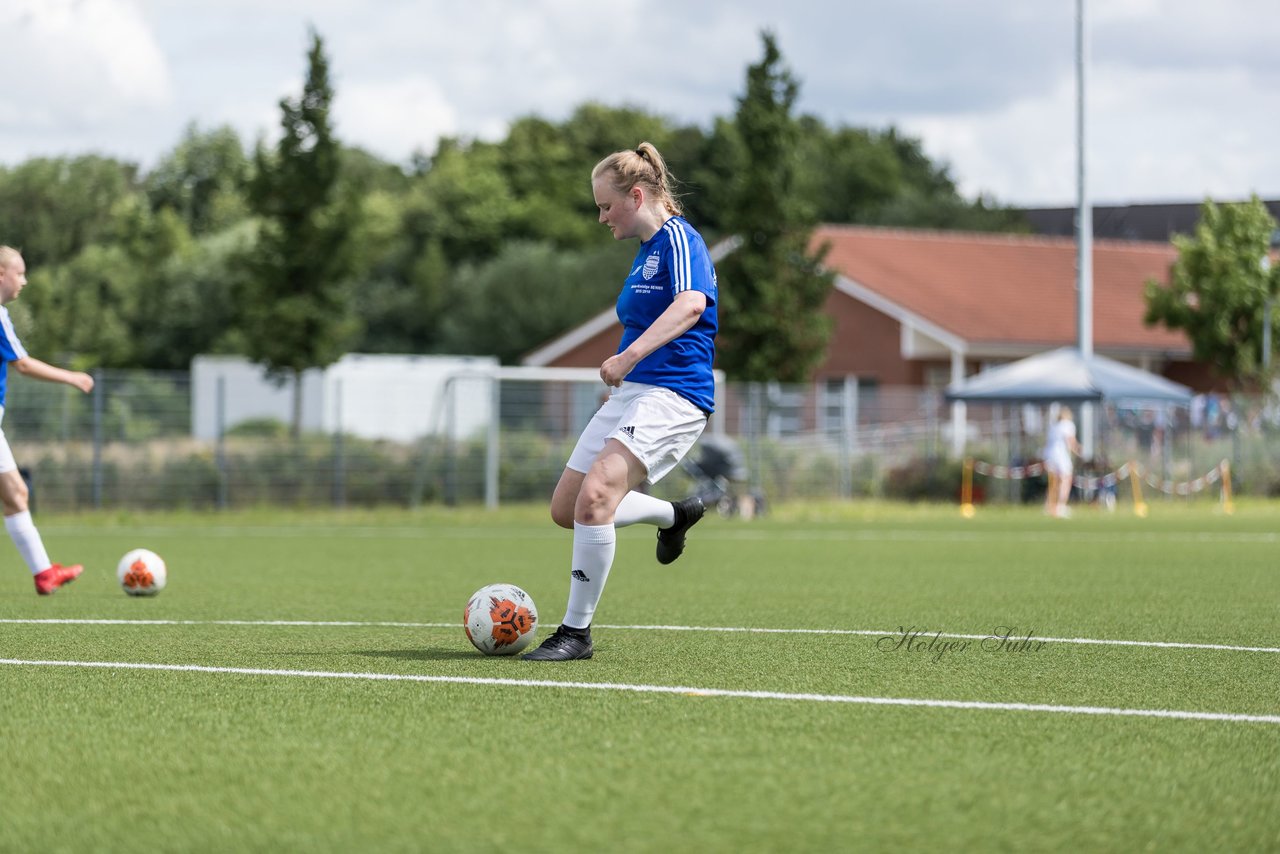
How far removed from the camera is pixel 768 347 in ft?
95.3

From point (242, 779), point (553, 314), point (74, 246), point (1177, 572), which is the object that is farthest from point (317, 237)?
point (74, 246)

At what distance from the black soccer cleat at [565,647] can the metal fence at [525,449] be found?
17.6m

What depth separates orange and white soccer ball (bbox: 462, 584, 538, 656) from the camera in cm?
735

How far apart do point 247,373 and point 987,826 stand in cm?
4029

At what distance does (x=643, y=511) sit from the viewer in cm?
762

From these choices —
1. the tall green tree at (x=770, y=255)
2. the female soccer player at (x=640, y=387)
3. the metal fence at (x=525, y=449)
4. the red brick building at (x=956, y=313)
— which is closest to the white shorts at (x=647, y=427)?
the female soccer player at (x=640, y=387)

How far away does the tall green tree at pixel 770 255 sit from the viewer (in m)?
28.5

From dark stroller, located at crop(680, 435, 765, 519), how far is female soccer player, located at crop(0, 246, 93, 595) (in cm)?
1472

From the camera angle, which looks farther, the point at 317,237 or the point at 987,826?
the point at 317,237

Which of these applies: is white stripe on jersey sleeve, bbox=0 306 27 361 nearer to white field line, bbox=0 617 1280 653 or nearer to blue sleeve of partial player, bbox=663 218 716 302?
white field line, bbox=0 617 1280 653

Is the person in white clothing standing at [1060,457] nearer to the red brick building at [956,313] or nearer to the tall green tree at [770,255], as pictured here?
the tall green tree at [770,255]

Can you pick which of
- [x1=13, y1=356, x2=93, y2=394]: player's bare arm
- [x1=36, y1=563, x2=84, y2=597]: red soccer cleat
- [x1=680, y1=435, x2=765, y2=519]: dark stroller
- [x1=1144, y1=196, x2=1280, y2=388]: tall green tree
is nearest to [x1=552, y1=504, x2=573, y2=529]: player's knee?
[x1=13, y1=356, x2=93, y2=394]: player's bare arm

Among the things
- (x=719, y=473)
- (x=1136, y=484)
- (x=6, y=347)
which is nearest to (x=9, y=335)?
(x=6, y=347)

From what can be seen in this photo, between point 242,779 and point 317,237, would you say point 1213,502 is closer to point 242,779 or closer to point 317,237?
point 317,237
